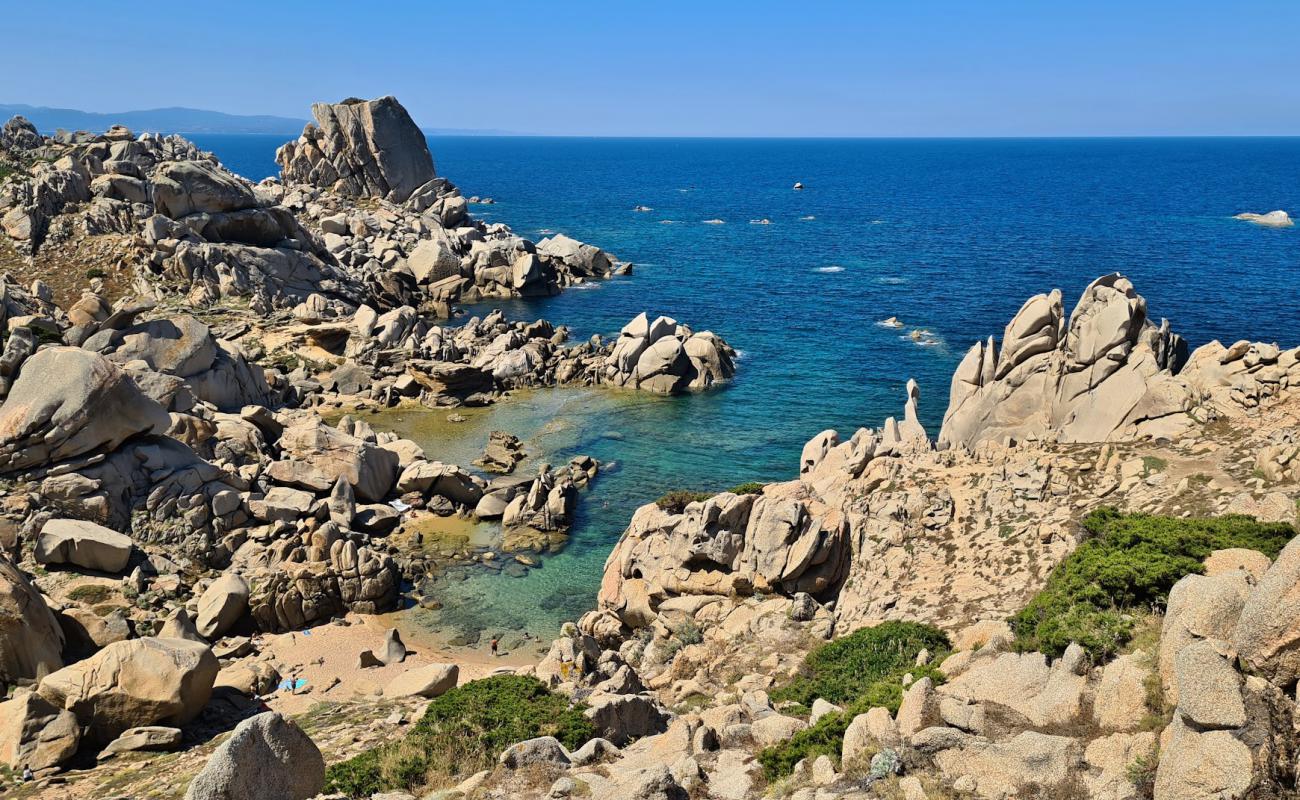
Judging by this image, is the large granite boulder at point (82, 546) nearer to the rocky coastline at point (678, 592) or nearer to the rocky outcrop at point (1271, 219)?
the rocky coastline at point (678, 592)

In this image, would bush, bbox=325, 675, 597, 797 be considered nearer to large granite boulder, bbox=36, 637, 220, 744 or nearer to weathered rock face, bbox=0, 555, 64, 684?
large granite boulder, bbox=36, 637, 220, 744

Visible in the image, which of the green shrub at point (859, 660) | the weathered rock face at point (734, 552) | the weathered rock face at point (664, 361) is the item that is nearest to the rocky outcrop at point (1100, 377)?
the weathered rock face at point (734, 552)

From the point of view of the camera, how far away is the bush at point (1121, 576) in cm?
1734

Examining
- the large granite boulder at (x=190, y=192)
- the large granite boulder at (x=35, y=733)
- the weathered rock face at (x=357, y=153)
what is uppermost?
the weathered rock face at (x=357, y=153)

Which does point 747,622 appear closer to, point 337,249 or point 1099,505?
point 1099,505

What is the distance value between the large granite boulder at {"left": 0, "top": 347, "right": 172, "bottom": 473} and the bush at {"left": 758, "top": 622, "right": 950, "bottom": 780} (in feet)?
90.0

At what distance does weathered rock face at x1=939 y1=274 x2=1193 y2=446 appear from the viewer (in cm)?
3253

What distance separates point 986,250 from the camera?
4392 inches

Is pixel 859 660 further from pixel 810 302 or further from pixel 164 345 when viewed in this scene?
pixel 810 302

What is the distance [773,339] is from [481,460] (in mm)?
34274

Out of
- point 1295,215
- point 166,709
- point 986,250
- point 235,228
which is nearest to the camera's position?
point 166,709

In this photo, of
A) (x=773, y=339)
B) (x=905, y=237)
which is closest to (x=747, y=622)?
(x=773, y=339)

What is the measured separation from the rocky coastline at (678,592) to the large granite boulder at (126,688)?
0.08 metres

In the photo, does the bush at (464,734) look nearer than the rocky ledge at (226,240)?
Yes
